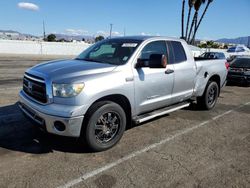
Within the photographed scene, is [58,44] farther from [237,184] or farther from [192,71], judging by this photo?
[237,184]

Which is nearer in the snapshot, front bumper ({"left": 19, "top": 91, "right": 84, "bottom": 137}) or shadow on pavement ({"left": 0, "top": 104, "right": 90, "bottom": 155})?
front bumper ({"left": 19, "top": 91, "right": 84, "bottom": 137})

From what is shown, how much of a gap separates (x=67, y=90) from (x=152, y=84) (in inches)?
67.5

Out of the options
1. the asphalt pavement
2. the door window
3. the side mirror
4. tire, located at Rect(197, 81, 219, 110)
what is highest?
the door window

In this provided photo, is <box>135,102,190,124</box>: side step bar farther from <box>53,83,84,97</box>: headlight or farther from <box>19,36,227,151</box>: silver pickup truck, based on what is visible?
<box>53,83,84,97</box>: headlight

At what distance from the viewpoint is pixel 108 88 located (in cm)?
398

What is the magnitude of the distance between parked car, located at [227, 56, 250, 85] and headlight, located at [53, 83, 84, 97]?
10.3 metres

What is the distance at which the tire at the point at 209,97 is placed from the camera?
6.68 meters

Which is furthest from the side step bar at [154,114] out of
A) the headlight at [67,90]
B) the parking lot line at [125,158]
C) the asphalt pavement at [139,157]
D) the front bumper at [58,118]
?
the headlight at [67,90]

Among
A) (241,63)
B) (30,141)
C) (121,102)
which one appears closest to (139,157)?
(121,102)

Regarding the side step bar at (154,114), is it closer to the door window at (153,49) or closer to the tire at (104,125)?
the tire at (104,125)

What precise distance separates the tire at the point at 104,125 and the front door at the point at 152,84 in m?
0.51

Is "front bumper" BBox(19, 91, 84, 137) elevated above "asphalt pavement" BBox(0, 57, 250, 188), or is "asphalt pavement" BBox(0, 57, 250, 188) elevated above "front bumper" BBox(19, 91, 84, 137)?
"front bumper" BBox(19, 91, 84, 137)

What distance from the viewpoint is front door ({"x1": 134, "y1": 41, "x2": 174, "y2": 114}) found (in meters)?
4.54

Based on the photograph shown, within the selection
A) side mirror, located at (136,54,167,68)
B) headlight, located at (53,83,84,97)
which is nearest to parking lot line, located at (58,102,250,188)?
headlight, located at (53,83,84,97)
